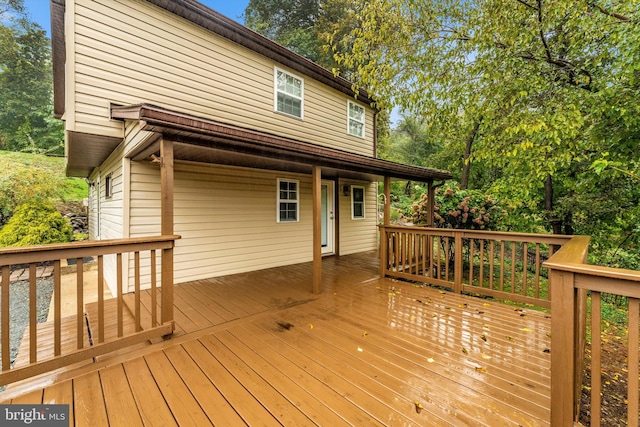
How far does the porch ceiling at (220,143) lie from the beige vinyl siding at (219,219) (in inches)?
15.8

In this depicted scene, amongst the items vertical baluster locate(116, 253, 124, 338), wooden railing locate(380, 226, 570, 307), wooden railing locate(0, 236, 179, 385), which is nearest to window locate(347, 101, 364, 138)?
wooden railing locate(380, 226, 570, 307)

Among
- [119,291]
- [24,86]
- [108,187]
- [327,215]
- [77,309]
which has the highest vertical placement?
[24,86]

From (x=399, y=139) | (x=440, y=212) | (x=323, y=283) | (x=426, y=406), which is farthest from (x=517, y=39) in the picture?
(x=399, y=139)

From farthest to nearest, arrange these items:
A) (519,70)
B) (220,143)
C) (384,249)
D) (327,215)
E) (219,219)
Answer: (327,215)
(219,219)
(384,249)
(519,70)
(220,143)

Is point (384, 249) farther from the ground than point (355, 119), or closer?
closer

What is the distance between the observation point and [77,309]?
2.39m

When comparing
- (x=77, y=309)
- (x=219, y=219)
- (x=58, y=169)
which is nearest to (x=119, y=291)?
(x=77, y=309)

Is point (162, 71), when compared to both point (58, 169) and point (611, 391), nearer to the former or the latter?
point (611, 391)

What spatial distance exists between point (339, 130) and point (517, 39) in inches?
174

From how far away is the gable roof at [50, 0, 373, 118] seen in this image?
4906mm

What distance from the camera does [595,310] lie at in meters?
1.52

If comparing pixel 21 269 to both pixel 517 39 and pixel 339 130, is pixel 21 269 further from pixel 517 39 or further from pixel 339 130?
pixel 517 39

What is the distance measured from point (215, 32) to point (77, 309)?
17.7 feet

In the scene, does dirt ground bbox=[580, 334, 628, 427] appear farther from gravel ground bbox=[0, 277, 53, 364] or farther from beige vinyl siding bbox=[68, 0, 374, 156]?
beige vinyl siding bbox=[68, 0, 374, 156]
